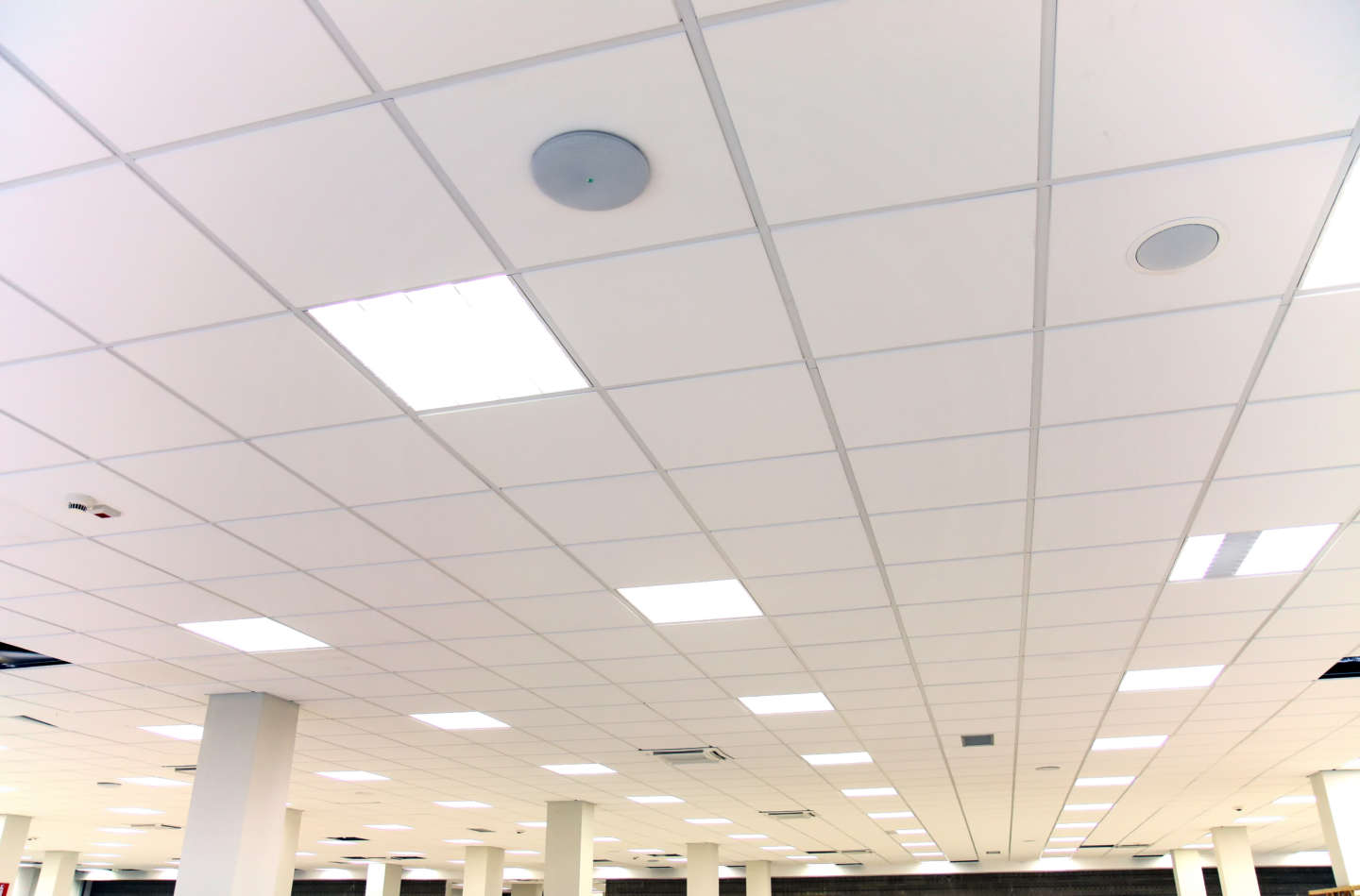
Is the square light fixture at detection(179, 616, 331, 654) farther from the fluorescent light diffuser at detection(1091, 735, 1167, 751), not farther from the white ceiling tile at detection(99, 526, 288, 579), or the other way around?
the fluorescent light diffuser at detection(1091, 735, 1167, 751)

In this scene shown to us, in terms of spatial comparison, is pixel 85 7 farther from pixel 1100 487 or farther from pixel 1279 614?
pixel 1279 614

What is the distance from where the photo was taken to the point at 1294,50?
213cm

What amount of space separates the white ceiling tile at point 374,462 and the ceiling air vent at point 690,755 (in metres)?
5.76

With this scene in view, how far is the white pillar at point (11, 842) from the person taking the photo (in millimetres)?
14024

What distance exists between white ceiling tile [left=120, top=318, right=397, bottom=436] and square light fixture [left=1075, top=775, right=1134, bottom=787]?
9979mm

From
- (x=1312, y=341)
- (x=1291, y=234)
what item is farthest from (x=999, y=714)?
(x=1291, y=234)

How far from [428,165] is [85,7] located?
81 centimetres

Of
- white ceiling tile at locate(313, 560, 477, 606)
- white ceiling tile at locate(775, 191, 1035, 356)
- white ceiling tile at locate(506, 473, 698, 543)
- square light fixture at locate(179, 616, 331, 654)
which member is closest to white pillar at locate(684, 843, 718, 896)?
square light fixture at locate(179, 616, 331, 654)

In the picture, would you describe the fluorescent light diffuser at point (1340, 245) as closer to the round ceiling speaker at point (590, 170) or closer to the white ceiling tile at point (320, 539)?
the round ceiling speaker at point (590, 170)

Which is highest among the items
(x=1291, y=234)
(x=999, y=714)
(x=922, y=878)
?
(x=1291, y=234)

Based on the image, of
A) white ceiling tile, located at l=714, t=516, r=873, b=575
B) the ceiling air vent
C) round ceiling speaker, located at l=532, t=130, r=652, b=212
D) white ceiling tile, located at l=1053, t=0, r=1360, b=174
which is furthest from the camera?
the ceiling air vent

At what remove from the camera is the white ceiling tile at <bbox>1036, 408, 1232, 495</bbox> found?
3646 mm

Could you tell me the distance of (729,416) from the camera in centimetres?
361

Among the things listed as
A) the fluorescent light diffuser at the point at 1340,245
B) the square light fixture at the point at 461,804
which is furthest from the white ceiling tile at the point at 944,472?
the square light fixture at the point at 461,804
